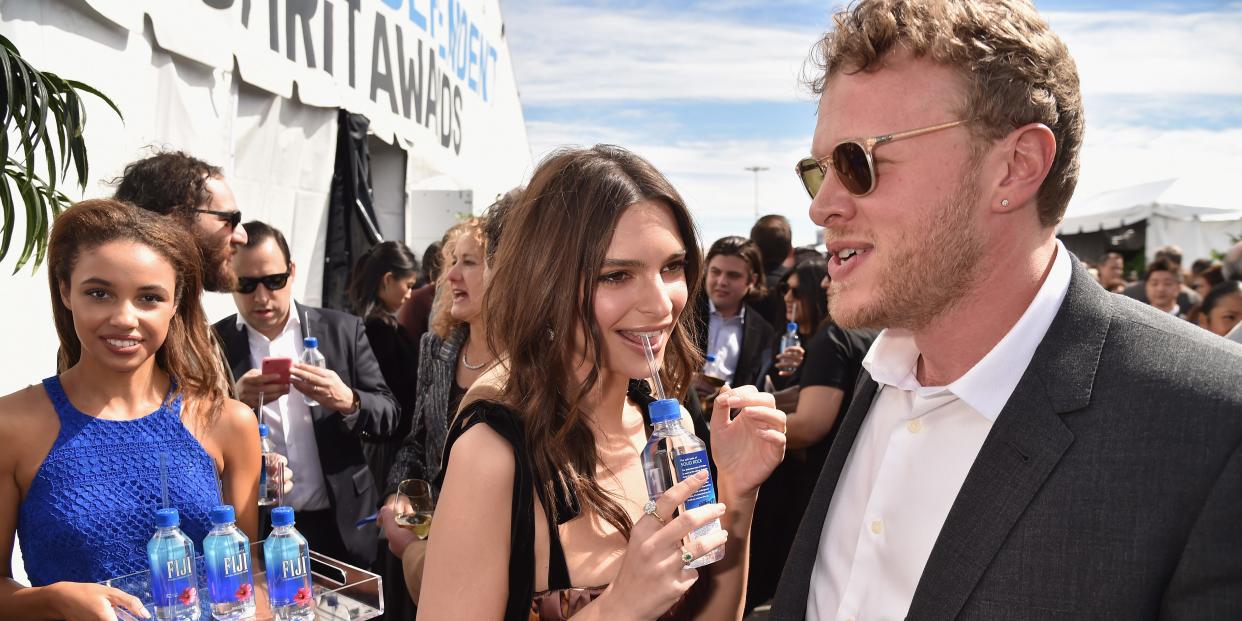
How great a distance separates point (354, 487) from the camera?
13.1ft

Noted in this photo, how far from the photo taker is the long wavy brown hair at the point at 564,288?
6.54 ft

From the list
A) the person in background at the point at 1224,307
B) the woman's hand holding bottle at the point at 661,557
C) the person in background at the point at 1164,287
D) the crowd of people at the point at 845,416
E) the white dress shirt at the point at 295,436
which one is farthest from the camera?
the person in background at the point at 1164,287

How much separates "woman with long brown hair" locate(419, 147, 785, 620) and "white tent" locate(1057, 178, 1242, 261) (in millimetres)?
13837

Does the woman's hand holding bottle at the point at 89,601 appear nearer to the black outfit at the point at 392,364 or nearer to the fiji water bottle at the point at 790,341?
the black outfit at the point at 392,364

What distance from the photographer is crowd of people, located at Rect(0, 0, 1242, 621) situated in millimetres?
1334

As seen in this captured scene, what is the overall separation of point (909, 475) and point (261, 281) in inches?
129

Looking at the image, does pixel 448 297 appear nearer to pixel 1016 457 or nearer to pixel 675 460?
pixel 675 460

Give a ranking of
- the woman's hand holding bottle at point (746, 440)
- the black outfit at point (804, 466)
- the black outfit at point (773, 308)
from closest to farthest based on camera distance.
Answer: the woman's hand holding bottle at point (746, 440) < the black outfit at point (804, 466) < the black outfit at point (773, 308)

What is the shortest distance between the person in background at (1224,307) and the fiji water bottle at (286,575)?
5885 mm

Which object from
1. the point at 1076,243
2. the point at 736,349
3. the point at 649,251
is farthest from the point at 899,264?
the point at 1076,243

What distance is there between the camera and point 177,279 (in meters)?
2.68

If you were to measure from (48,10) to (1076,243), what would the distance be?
68.4 ft

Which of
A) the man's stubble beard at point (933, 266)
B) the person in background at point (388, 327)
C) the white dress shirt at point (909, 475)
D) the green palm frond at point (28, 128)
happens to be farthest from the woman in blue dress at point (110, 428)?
the man's stubble beard at point (933, 266)

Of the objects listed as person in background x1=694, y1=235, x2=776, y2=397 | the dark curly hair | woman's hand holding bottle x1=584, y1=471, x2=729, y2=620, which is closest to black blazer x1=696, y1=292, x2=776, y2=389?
person in background x1=694, y1=235, x2=776, y2=397
